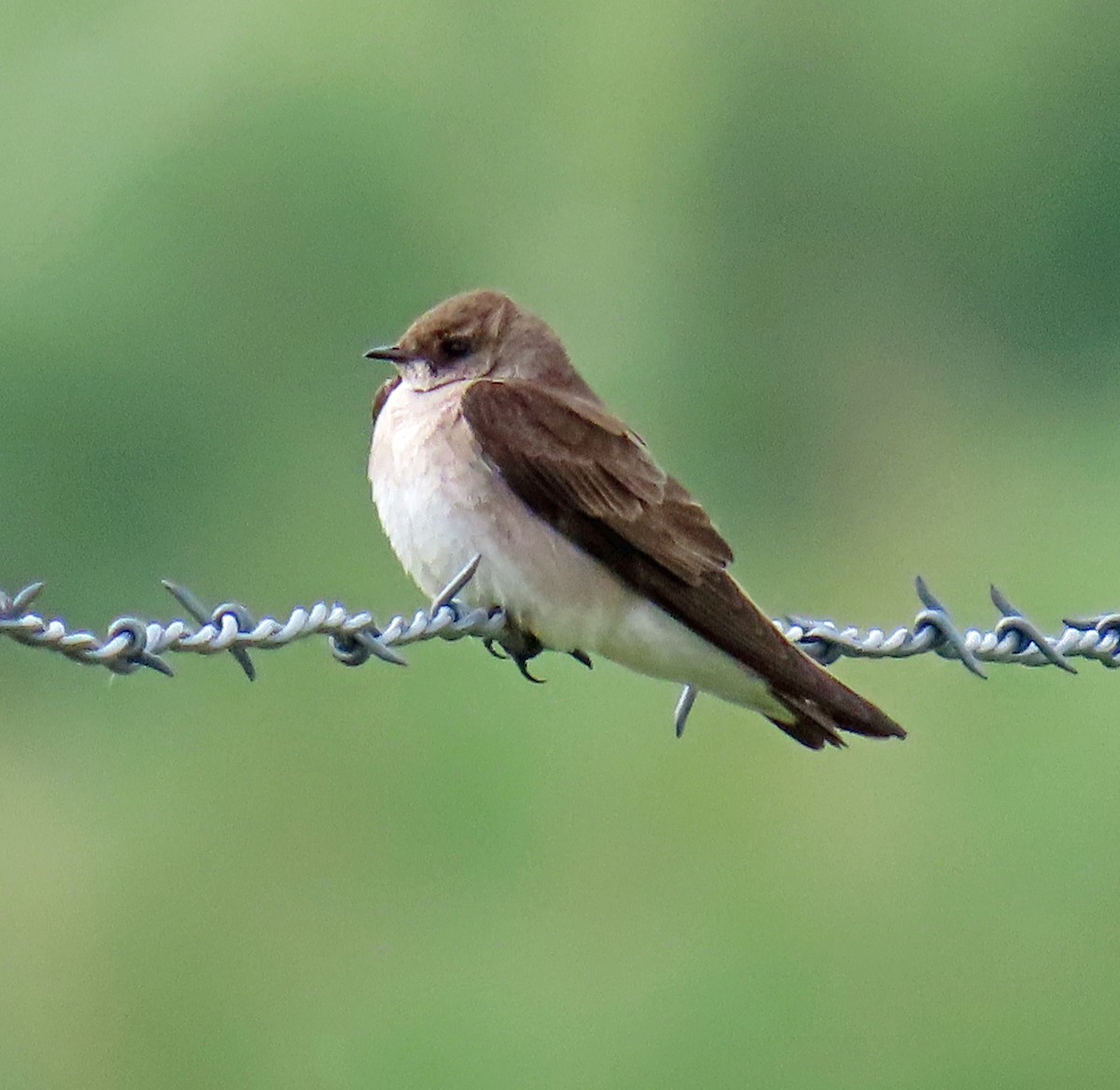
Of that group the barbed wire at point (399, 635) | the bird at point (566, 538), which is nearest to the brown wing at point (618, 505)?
the bird at point (566, 538)

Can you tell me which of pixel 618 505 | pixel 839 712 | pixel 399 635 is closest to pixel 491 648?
pixel 618 505

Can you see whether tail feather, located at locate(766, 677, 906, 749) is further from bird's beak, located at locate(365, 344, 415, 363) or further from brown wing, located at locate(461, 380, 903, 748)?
bird's beak, located at locate(365, 344, 415, 363)

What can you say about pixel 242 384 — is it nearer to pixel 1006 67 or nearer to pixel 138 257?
pixel 138 257

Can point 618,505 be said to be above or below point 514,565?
above

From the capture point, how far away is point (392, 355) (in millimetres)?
5227

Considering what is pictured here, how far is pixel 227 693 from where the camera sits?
1490 cm

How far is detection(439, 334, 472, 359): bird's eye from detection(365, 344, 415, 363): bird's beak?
0.08 meters

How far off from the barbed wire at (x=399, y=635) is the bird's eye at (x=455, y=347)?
0.70 m

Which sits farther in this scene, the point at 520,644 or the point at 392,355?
the point at 392,355

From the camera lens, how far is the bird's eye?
533cm

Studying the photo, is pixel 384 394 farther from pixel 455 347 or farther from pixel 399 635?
pixel 399 635

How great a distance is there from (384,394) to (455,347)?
0.17 metres

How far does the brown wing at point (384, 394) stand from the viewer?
525 centimetres

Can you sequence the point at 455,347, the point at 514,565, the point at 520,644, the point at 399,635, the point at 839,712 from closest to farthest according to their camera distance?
the point at 399,635, the point at 839,712, the point at 514,565, the point at 520,644, the point at 455,347
